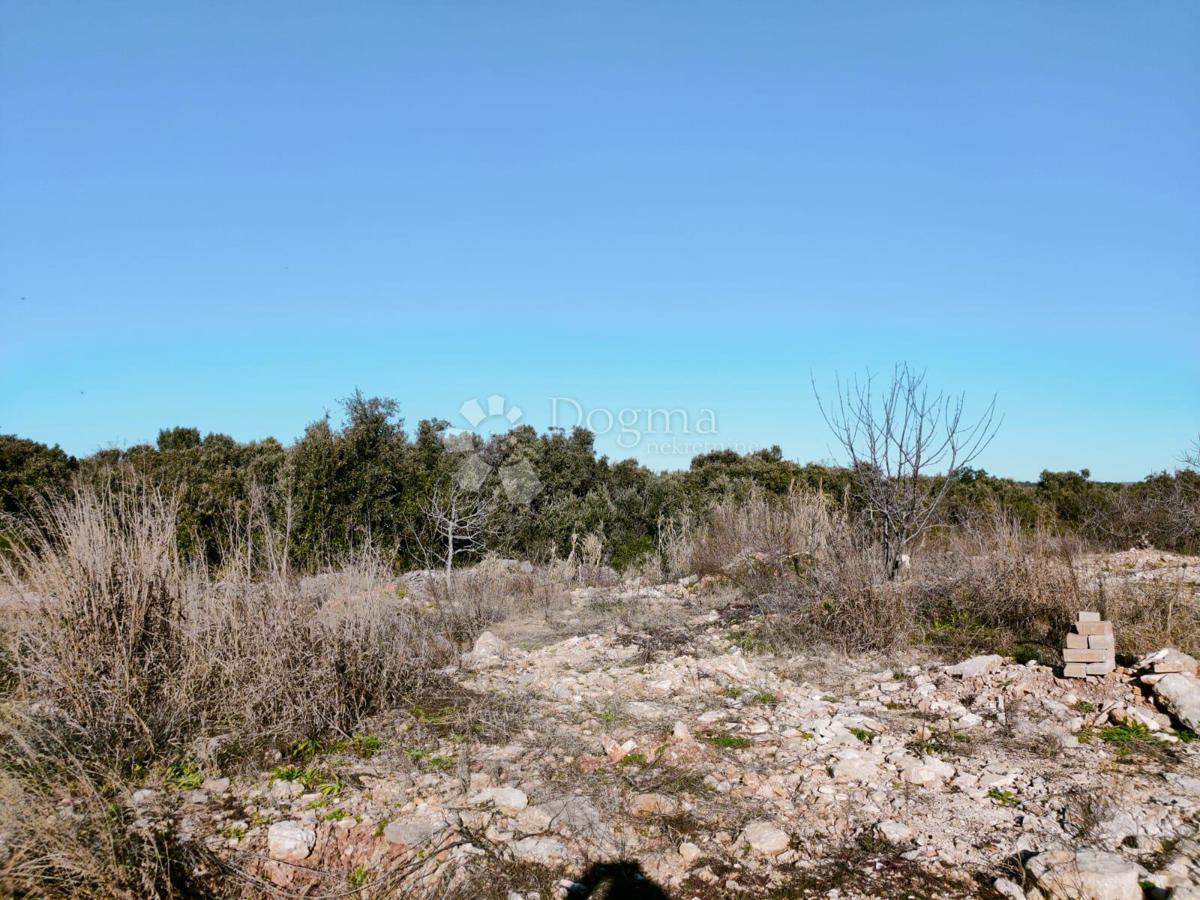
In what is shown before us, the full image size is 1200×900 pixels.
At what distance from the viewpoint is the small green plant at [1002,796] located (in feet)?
11.6

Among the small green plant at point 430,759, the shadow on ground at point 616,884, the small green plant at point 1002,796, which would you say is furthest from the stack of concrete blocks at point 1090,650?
the small green plant at point 430,759

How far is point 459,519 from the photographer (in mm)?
11180

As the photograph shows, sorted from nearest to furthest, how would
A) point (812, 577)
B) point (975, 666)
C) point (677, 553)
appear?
point (975, 666)
point (812, 577)
point (677, 553)

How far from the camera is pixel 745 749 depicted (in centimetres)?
425

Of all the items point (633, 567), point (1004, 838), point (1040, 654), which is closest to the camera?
Answer: point (1004, 838)

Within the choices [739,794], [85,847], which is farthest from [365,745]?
[739,794]

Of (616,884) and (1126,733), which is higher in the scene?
(1126,733)

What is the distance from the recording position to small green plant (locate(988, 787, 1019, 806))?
11.6 feet

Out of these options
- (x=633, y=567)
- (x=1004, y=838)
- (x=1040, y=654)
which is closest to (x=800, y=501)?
(x=633, y=567)

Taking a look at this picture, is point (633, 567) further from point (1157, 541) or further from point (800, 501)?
point (1157, 541)

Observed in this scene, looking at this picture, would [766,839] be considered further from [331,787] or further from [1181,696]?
[1181,696]

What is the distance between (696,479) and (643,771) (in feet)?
43.1

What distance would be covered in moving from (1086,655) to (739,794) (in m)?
2.85

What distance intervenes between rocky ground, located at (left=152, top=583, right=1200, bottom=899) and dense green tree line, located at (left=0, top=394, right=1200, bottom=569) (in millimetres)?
5138
